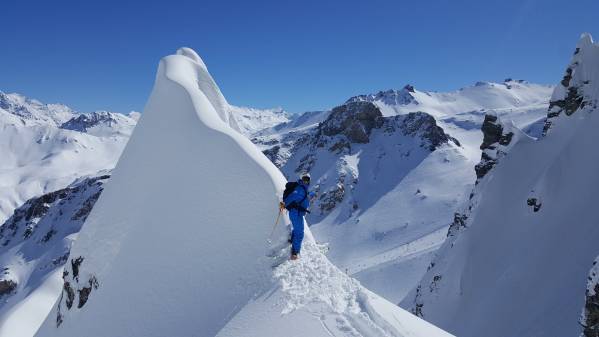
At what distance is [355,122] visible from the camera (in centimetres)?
11044

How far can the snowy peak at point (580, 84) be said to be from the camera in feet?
95.5

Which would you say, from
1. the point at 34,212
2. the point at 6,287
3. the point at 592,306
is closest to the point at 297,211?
the point at 592,306

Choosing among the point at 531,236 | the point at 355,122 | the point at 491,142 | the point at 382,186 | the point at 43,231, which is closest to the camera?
the point at 531,236

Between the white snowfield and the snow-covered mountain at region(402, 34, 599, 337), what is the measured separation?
12.4 metres

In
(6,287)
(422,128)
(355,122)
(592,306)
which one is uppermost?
(355,122)

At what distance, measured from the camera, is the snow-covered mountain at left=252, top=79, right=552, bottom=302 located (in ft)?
185

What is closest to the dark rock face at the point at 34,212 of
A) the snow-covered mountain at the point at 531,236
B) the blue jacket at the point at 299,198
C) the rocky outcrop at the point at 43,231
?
the rocky outcrop at the point at 43,231

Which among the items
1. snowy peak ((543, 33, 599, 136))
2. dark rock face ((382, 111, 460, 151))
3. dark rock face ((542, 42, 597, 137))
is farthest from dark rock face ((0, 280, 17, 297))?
snowy peak ((543, 33, 599, 136))

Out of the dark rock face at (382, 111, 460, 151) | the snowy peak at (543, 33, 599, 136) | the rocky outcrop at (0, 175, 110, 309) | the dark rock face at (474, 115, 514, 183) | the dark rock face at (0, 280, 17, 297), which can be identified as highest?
the dark rock face at (382, 111, 460, 151)

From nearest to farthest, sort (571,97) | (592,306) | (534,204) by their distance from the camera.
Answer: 1. (592,306)
2. (534,204)
3. (571,97)

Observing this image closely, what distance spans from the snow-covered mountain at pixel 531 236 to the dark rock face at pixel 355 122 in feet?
233

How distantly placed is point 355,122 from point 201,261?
342 feet

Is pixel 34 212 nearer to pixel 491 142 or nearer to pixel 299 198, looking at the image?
pixel 491 142

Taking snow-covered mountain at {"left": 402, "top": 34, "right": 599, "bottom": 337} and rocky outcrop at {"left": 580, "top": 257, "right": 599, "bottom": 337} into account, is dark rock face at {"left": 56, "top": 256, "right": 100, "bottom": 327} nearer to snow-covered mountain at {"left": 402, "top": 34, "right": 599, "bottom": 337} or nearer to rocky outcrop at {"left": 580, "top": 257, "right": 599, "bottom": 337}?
rocky outcrop at {"left": 580, "top": 257, "right": 599, "bottom": 337}
